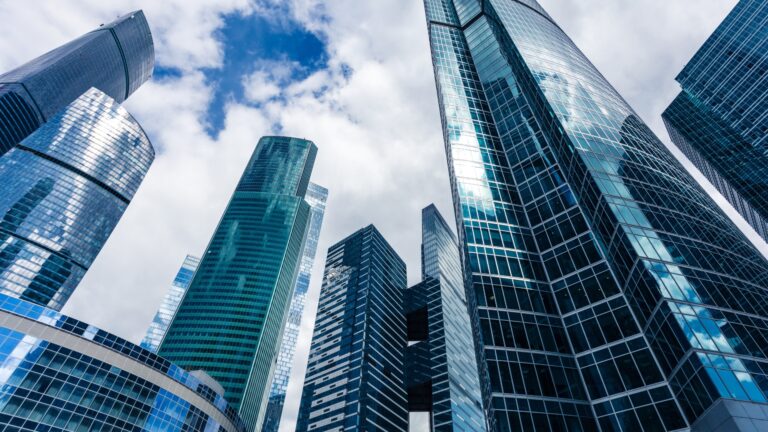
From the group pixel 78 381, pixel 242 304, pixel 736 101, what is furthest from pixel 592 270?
pixel 242 304

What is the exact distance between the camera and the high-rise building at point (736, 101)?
10775 centimetres

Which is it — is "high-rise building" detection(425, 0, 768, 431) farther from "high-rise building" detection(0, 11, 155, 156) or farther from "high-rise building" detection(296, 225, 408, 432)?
"high-rise building" detection(0, 11, 155, 156)

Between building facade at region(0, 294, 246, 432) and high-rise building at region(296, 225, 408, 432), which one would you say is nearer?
building facade at region(0, 294, 246, 432)

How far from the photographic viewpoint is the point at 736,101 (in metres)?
113

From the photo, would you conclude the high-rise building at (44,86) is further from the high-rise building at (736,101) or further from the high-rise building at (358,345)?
the high-rise building at (736,101)

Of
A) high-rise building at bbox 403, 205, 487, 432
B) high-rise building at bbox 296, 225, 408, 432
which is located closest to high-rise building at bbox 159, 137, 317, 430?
high-rise building at bbox 296, 225, 408, 432

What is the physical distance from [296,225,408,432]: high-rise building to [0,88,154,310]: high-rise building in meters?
90.6

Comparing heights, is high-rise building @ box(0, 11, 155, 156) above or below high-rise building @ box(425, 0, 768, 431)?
above

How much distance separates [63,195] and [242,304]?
76.0 metres

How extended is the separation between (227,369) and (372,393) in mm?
55862

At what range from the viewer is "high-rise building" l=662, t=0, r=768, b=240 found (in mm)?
107750

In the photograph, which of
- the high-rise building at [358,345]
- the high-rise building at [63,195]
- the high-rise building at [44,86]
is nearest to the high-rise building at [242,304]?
the high-rise building at [358,345]

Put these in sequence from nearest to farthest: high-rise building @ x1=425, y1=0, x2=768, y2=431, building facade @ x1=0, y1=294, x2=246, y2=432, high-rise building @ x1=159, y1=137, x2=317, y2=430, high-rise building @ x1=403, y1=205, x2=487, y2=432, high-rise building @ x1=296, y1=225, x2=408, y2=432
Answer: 1. high-rise building @ x1=425, y1=0, x2=768, y2=431
2. building facade @ x1=0, y1=294, x2=246, y2=432
3. high-rise building @ x1=296, y1=225, x2=408, y2=432
4. high-rise building @ x1=403, y1=205, x2=487, y2=432
5. high-rise building @ x1=159, y1=137, x2=317, y2=430

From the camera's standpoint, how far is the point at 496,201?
6425cm
